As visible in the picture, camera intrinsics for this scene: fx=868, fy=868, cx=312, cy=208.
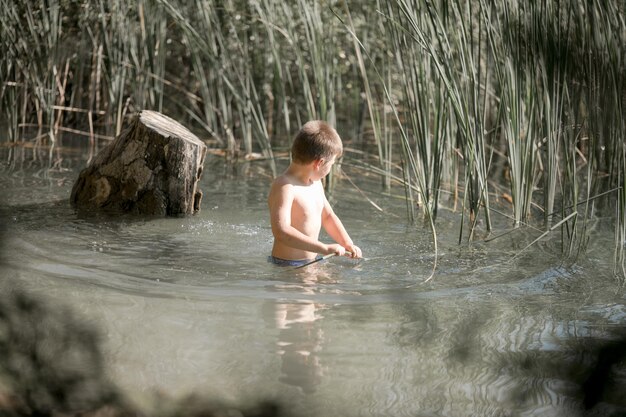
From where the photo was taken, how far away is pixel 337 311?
2.86 metres

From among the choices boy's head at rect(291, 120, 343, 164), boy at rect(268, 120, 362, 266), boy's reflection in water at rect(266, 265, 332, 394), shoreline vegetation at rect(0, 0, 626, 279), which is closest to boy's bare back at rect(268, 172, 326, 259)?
boy at rect(268, 120, 362, 266)

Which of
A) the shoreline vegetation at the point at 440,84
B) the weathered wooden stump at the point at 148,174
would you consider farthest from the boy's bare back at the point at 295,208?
the weathered wooden stump at the point at 148,174

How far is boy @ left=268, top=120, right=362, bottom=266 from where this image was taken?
3.58 m

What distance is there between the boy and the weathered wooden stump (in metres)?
0.89

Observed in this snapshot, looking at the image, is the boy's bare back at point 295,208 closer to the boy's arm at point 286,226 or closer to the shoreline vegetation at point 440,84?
the boy's arm at point 286,226

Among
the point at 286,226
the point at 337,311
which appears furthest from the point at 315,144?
the point at 337,311

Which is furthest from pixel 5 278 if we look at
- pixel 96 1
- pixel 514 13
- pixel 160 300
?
pixel 96 1

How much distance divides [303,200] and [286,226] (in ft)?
0.65

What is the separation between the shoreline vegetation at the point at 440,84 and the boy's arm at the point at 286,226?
0.57 meters

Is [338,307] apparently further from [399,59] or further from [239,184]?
[239,184]

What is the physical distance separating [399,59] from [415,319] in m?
1.63

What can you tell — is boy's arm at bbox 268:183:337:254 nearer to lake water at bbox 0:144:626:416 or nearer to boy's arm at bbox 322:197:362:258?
lake water at bbox 0:144:626:416

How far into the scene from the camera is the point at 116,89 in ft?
20.5

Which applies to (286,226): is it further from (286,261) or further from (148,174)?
Answer: (148,174)
